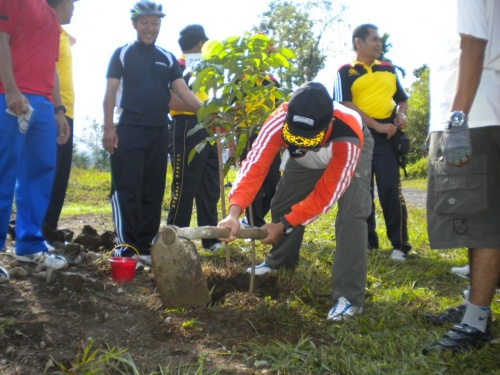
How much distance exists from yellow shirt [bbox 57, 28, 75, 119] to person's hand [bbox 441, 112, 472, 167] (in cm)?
330

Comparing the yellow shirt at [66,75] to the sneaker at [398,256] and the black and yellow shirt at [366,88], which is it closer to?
the black and yellow shirt at [366,88]

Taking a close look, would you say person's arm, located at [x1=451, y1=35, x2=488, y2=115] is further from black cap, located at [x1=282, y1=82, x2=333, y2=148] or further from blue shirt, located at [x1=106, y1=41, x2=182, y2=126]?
blue shirt, located at [x1=106, y1=41, x2=182, y2=126]

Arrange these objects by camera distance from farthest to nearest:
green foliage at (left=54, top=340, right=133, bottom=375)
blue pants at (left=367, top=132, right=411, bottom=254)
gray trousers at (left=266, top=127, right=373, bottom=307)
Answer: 1. blue pants at (left=367, top=132, right=411, bottom=254)
2. gray trousers at (left=266, top=127, right=373, bottom=307)
3. green foliage at (left=54, top=340, right=133, bottom=375)

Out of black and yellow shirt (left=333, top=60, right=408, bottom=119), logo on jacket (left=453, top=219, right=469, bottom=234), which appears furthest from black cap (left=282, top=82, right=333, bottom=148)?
A: black and yellow shirt (left=333, top=60, right=408, bottom=119)

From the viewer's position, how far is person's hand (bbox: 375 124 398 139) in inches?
211

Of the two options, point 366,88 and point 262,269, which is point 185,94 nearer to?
point 262,269

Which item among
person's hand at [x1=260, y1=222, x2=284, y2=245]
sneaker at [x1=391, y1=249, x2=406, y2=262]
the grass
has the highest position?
person's hand at [x1=260, y1=222, x2=284, y2=245]

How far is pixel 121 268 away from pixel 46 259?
467 mm

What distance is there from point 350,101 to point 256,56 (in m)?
1.88

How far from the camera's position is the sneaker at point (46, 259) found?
388cm

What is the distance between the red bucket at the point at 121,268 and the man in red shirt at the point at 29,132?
0.33m

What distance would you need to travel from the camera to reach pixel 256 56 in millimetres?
3828

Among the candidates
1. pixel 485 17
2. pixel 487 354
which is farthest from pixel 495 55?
pixel 487 354

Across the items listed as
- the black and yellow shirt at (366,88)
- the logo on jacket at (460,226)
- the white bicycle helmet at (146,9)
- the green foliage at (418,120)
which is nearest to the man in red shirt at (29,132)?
the white bicycle helmet at (146,9)
